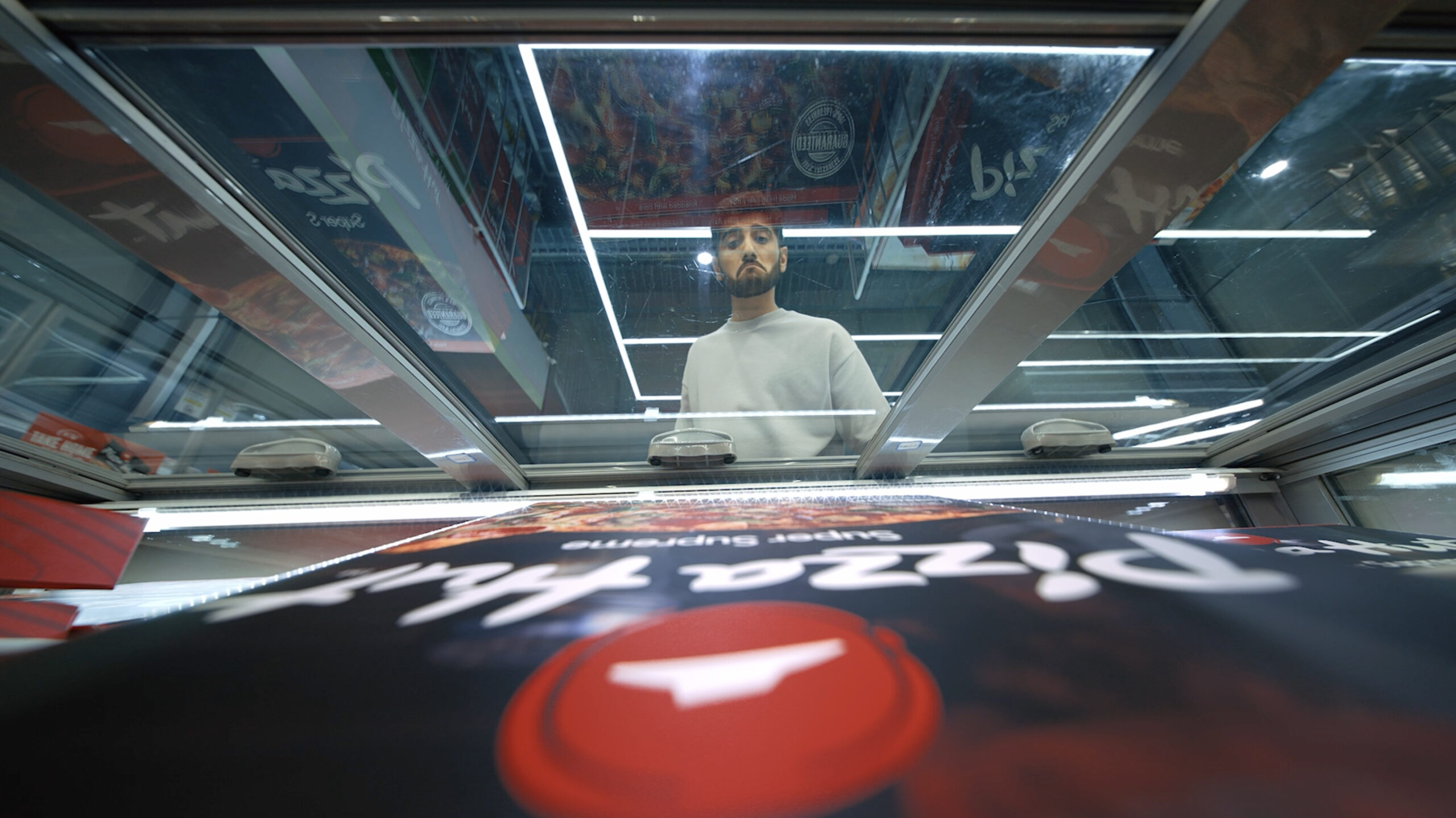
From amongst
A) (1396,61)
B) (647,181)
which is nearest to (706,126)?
(647,181)

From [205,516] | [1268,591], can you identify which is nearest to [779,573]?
[1268,591]

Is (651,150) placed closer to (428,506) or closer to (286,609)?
(286,609)

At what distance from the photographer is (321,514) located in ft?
6.07

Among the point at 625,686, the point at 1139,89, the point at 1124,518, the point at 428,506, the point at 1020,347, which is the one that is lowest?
the point at 625,686

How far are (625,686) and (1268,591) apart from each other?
2.06 ft

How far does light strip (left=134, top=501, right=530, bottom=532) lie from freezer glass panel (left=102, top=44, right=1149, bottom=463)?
50cm

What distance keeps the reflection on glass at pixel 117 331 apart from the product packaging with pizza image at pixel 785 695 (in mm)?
770

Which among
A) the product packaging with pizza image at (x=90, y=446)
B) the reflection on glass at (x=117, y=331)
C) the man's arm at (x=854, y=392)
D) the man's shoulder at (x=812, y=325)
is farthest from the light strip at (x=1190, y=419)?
the product packaging with pizza image at (x=90, y=446)

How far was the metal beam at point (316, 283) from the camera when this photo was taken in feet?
2.46

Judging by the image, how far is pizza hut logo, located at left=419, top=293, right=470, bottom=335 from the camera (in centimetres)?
127

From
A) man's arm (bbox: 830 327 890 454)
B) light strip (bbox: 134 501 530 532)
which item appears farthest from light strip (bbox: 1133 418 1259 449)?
light strip (bbox: 134 501 530 532)

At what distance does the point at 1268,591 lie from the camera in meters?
0.52

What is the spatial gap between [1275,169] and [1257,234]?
0.16 meters

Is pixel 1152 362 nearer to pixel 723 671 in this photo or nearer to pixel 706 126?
pixel 706 126
